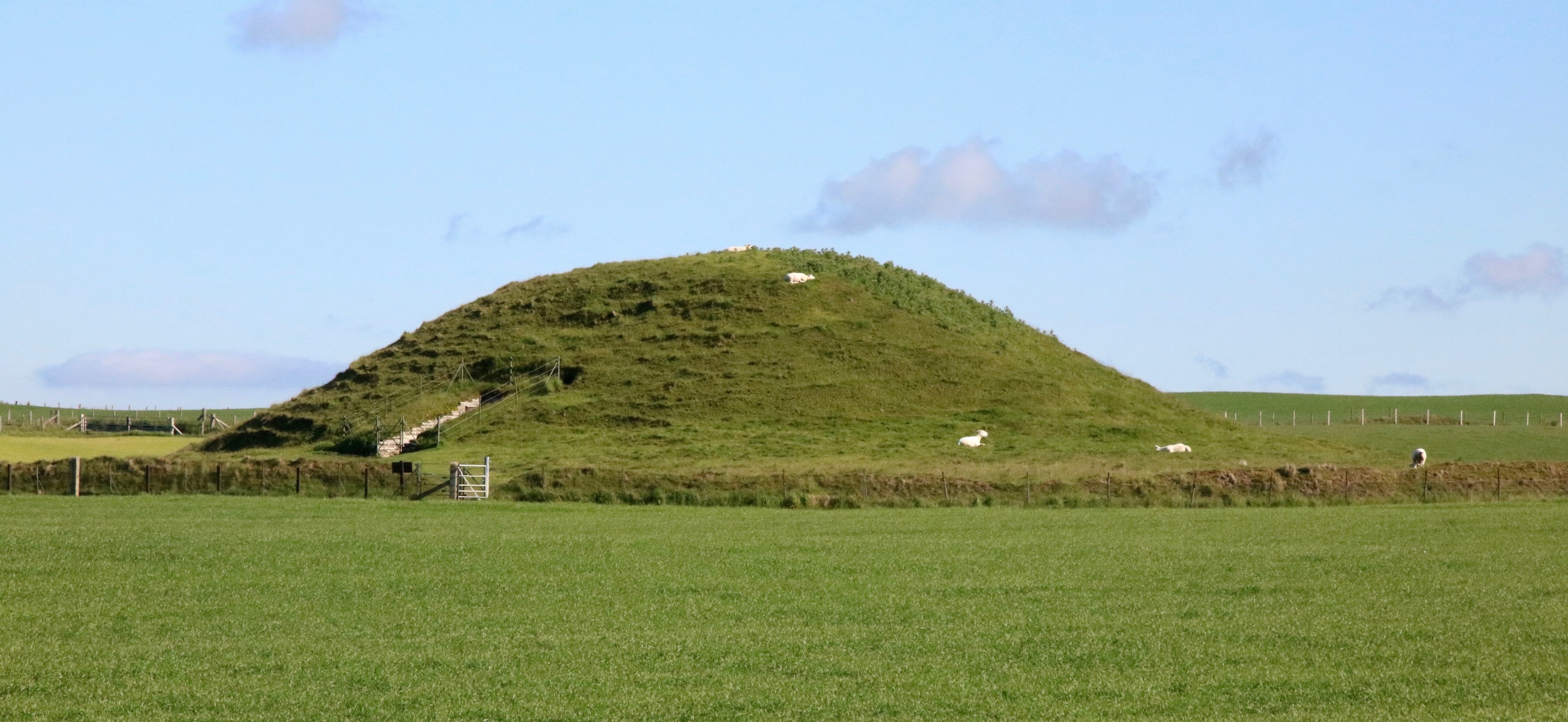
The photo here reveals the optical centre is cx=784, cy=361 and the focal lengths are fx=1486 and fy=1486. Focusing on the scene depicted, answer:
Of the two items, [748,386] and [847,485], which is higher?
[748,386]

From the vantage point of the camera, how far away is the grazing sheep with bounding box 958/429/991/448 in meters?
67.2

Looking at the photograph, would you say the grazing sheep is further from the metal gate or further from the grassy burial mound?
the metal gate

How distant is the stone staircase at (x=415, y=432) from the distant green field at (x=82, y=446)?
486 inches

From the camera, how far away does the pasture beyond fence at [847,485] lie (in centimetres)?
5119

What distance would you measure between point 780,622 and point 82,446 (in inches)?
2854

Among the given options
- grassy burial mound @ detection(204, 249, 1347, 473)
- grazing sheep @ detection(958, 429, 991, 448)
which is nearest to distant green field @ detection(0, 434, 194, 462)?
grassy burial mound @ detection(204, 249, 1347, 473)

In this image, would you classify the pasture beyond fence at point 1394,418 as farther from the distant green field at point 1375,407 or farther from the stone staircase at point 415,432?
the stone staircase at point 415,432

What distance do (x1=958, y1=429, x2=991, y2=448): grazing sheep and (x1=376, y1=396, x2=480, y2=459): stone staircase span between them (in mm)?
26110

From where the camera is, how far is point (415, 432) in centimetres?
7300

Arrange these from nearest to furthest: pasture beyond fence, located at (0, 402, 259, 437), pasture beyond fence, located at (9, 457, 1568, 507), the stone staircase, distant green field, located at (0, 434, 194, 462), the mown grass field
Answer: the mown grass field < pasture beyond fence, located at (9, 457, 1568, 507) < the stone staircase < distant green field, located at (0, 434, 194, 462) < pasture beyond fence, located at (0, 402, 259, 437)

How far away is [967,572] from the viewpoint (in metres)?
29.1

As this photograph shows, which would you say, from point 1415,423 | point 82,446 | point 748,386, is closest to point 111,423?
point 82,446

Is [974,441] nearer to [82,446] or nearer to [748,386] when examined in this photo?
[748,386]

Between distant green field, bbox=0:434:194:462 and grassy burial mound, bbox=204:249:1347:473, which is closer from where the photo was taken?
grassy burial mound, bbox=204:249:1347:473
